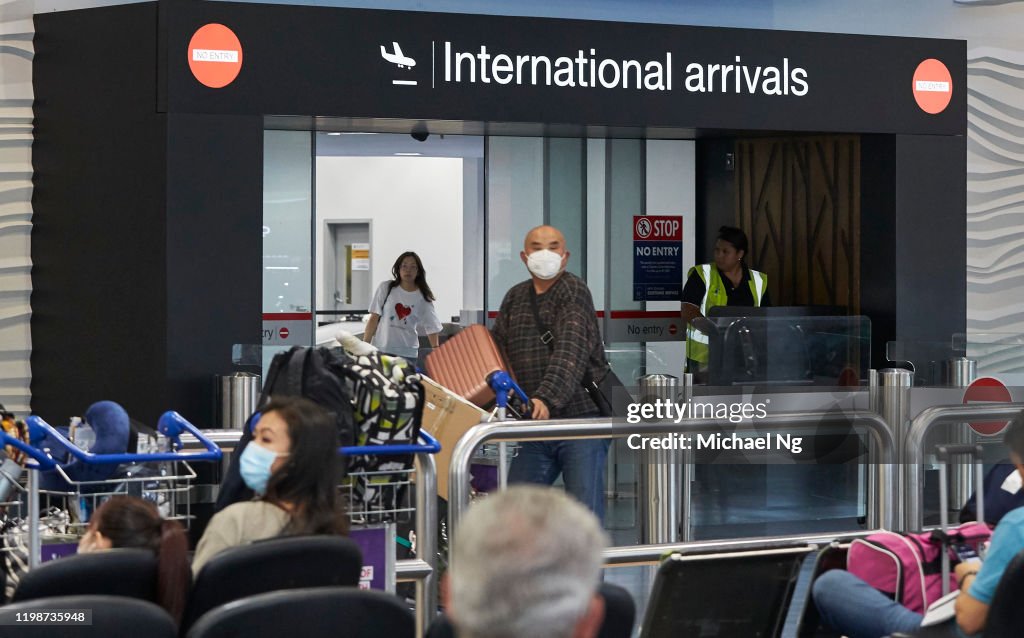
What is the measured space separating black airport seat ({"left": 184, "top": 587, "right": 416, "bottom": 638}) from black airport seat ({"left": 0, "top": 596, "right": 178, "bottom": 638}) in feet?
0.26

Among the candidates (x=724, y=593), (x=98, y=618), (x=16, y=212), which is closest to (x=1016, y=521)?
(x=724, y=593)

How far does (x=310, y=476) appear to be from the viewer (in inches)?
145

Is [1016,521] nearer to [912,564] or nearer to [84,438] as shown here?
[912,564]

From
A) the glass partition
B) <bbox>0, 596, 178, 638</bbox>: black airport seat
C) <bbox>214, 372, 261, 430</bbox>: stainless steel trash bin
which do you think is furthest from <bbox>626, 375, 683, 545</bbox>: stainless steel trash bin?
<bbox>0, 596, 178, 638</bbox>: black airport seat

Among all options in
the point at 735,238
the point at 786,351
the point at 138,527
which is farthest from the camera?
the point at 735,238

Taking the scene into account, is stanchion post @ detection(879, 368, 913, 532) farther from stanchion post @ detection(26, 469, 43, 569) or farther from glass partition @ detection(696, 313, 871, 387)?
stanchion post @ detection(26, 469, 43, 569)

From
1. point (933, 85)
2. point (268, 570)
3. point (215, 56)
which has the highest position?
point (933, 85)

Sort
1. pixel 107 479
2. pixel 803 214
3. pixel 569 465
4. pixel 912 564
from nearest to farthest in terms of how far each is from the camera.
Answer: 1. pixel 912 564
2. pixel 107 479
3. pixel 569 465
4. pixel 803 214

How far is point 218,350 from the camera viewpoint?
24.8 ft

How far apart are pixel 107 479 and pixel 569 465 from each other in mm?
2296

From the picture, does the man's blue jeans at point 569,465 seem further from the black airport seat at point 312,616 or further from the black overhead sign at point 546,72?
the black airport seat at point 312,616

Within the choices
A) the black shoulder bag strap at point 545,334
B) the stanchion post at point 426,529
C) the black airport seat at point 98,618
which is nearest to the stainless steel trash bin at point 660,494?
the black shoulder bag strap at point 545,334

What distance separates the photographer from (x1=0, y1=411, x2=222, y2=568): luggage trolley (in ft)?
12.2

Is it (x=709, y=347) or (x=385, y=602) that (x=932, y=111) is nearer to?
(x=709, y=347)
